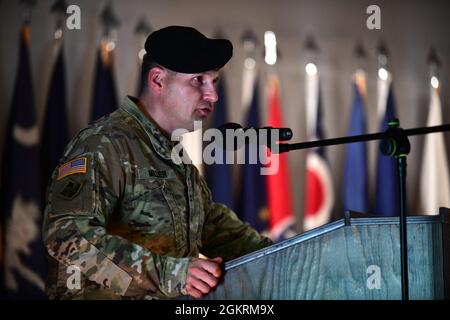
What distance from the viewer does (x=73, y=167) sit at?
2.04 meters

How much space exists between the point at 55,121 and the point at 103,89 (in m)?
0.35

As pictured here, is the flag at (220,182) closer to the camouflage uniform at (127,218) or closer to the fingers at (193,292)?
the camouflage uniform at (127,218)

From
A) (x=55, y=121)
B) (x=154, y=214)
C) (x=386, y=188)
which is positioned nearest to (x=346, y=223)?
(x=154, y=214)

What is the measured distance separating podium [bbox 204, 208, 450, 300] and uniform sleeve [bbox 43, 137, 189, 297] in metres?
0.16

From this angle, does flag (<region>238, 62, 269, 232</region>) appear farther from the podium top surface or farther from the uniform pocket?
the podium top surface

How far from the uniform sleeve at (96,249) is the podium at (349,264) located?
0.51 feet

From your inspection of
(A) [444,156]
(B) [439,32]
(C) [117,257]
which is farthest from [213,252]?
(B) [439,32]

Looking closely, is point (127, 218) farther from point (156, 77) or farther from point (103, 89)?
point (103, 89)

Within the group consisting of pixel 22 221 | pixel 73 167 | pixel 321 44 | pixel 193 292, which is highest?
pixel 321 44

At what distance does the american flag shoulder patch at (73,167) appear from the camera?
79.7 inches

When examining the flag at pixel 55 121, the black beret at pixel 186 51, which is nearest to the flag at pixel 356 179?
the flag at pixel 55 121
